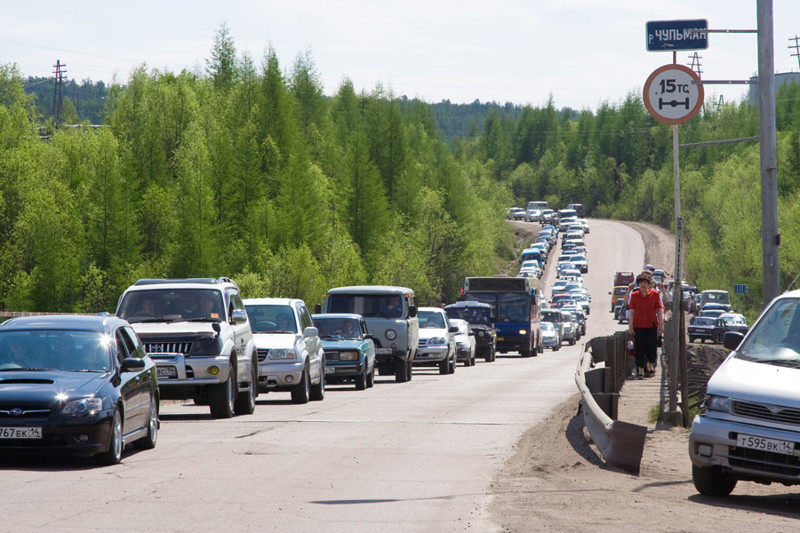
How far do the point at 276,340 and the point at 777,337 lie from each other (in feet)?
42.9

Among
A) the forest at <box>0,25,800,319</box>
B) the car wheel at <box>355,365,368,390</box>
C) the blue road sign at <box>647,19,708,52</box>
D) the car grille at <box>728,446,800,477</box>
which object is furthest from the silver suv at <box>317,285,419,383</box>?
the forest at <box>0,25,800,319</box>

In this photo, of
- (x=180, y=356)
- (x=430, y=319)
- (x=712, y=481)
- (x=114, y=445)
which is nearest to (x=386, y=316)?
(x=430, y=319)

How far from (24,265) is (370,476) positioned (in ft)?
211

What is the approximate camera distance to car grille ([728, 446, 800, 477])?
10086 millimetres

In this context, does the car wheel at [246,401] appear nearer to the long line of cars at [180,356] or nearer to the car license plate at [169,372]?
the long line of cars at [180,356]

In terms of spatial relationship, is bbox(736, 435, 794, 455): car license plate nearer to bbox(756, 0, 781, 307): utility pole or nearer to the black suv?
bbox(756, 0, 781, 307): utility pole

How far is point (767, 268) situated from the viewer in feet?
52.5

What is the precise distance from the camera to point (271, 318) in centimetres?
2438

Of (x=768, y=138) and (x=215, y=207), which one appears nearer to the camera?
(x=768, y=138)

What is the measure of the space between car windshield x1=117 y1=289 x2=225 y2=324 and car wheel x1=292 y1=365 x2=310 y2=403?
10.9 ft

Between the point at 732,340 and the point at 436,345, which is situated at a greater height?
the point at 732,340

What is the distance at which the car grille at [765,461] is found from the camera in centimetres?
1009

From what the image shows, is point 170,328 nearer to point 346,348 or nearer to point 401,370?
point 346,348

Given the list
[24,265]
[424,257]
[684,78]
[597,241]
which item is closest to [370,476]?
[684,78]
